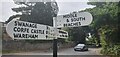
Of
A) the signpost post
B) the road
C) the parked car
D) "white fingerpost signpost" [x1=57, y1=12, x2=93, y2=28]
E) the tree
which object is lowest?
the road

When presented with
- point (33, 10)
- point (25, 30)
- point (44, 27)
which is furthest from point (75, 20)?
point (33, 10)

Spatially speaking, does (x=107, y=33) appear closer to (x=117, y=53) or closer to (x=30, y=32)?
(x=117, y=53)

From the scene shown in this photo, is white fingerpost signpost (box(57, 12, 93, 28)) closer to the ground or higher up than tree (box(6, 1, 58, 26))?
closer to the ground

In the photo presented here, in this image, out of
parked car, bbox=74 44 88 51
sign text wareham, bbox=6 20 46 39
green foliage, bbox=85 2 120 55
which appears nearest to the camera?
sign text wareham, bbox=6 20 46 39

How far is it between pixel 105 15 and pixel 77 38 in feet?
2.17

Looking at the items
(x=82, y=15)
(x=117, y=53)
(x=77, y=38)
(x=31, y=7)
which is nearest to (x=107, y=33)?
(x=117, y=53)

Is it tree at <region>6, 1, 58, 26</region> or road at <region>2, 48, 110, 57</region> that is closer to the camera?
tree at <region>6, 1, 58, 26</region>

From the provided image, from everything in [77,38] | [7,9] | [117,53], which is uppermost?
[7,9]

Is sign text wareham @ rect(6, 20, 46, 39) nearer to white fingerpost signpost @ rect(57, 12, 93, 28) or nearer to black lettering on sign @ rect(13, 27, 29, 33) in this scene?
black lettering on sign @ rect(13, 27, 29, 33)

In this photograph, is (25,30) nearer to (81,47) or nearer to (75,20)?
(75,20)

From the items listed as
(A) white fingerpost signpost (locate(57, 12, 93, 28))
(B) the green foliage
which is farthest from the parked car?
(A) white fingerpost signpost (locate(57, 12, 93, 28))

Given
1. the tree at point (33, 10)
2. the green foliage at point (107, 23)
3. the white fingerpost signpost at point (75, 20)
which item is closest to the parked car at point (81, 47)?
the green foliage at point (107, 23)

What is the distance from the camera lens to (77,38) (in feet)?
8.82

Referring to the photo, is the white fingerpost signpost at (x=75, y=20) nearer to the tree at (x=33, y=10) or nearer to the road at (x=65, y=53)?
the tree at (x=33, y=10)
